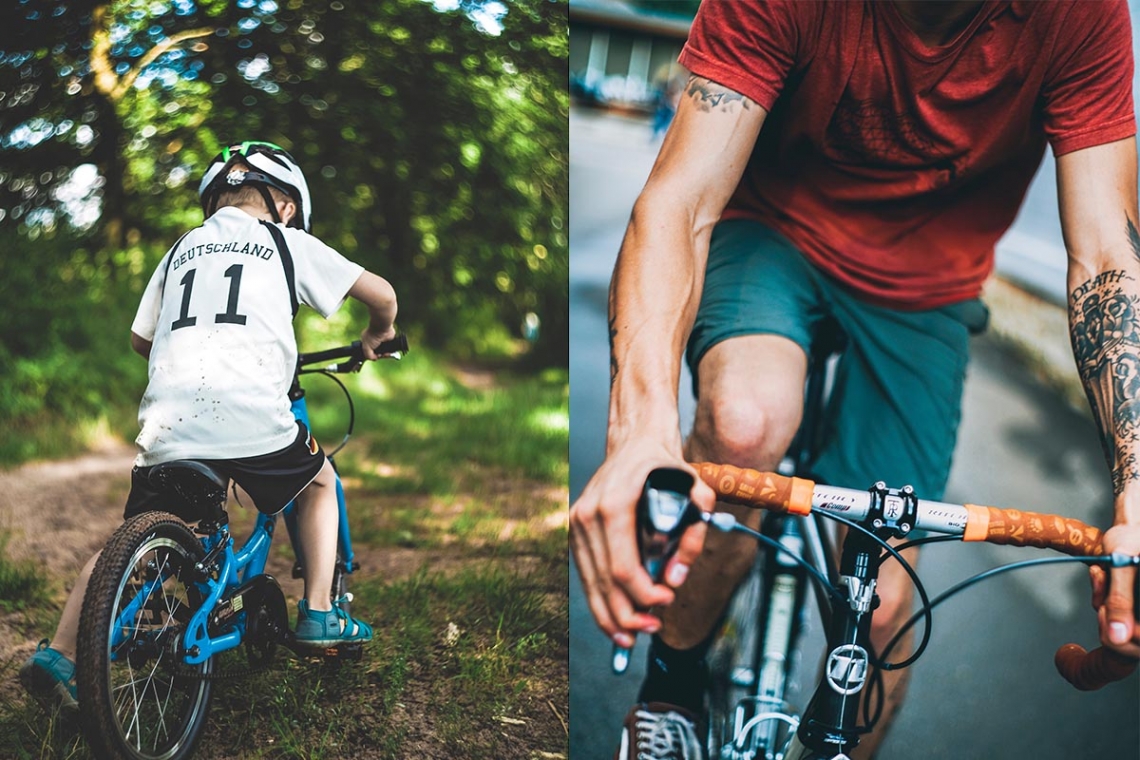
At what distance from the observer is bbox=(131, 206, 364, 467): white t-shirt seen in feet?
6.43

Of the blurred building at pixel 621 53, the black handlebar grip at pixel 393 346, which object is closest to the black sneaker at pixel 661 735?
the black handlebar grip at pixel 393 346

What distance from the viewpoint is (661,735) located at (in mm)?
2055

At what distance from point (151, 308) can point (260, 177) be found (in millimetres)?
385

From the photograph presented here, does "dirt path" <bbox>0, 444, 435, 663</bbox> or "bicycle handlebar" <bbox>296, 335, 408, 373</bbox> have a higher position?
"bicycle handlebar" <bbox>296, 335, 408, 373</bbox>

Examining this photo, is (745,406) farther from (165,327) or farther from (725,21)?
(165,327)

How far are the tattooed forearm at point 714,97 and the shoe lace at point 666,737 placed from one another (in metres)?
1.30

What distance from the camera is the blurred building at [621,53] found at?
3342mm

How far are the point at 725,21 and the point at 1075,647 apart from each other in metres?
1.26

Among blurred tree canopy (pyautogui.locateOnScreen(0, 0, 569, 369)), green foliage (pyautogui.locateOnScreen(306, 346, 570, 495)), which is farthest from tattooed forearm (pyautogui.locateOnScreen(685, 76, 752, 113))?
green foliage (pyautogui.locateOnScreen(306, 346, 570, 495))

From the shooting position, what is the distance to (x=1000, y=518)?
53.2 inches

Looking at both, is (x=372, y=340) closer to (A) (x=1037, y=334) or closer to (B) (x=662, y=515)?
(B) (x=662, y=515)

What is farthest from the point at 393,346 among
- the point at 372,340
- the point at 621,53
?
the point at 621,53

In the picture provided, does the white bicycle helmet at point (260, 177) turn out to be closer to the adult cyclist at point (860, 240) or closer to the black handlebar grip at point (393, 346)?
the black handlebar grip at point (393, 346)

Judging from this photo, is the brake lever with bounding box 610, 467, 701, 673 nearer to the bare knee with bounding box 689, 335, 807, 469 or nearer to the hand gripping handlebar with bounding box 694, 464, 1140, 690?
the hand gripping handlebar with bounding box 694, 464, 1140, 690
